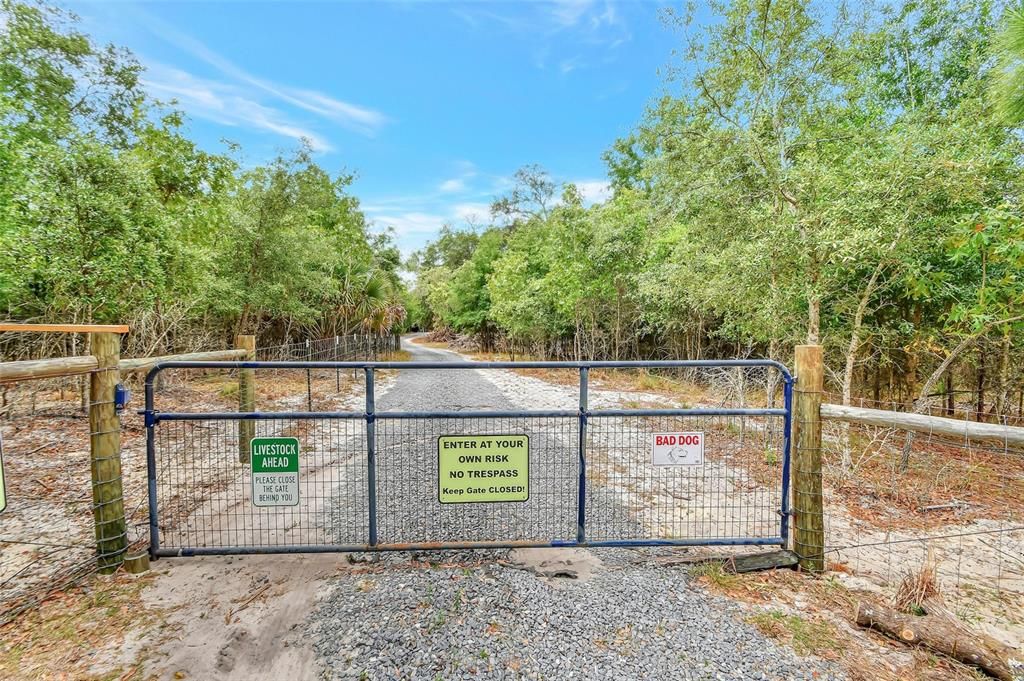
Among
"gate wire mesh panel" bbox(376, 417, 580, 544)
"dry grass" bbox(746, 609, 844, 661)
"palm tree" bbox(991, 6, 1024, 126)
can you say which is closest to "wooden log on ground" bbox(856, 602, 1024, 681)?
"dry grass" bbox(746, 609, 844, 661)

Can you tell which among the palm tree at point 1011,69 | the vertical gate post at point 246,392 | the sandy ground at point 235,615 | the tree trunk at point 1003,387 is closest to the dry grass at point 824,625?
the sandy ground at point 235,615

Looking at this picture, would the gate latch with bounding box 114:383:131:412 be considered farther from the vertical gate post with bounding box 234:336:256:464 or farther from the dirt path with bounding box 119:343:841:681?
the vertical gate post with bounding box 234:336:256:464

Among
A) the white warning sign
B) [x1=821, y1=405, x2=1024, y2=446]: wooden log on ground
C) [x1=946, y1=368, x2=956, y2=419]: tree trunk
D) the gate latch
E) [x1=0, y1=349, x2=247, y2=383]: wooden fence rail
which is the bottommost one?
[x1=946, y1=368, x2=956, y2=419]: tree trunk

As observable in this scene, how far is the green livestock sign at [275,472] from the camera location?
3043 millimetres

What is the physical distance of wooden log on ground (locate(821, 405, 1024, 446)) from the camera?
2.61 m

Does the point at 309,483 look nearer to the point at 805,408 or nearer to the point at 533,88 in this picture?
the point at 805,408

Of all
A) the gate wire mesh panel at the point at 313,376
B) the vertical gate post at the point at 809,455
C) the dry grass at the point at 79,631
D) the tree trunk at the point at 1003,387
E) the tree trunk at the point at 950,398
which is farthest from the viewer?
the gate wire mesh panel at the point at 313,376

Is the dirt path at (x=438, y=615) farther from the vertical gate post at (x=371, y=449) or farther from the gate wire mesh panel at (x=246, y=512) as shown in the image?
the vertical gate post at (x=371, y=449)

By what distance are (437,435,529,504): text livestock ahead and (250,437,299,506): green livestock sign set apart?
103 cm

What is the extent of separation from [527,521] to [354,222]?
19145 millimetres

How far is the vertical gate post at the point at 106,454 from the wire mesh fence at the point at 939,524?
16.7 ft

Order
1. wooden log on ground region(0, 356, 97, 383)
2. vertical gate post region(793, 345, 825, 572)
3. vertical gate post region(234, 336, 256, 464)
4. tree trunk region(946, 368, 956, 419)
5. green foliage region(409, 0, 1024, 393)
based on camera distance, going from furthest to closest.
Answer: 1. tree trunk region(946, 368, 956, 419)
2. green foliage region(409, 0, 1024, 393)
3. vertical gate post region(234, 336, 256, 464)
4. vertical gate post region(793, 345, 825, 572)
5. wooden log on ground region(0, 356, 97, 383)

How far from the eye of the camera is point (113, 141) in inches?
445

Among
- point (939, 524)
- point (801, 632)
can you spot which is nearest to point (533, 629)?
point (801, 632)
